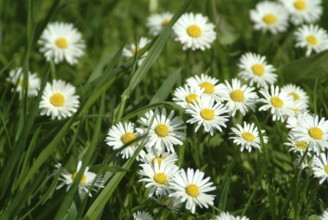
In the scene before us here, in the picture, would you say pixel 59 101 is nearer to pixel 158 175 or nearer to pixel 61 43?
pixel 61 43

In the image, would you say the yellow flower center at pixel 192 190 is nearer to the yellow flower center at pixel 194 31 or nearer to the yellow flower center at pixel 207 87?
the yellow flower center at pixel 207 87

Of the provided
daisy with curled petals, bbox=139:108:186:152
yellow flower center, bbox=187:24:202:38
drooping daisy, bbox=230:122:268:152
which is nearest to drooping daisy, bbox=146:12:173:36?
yellow flower center, bbox=187:24:202:38

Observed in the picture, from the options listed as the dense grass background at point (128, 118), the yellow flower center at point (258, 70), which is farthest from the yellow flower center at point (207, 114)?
the yellow flower center at point (258, 70)

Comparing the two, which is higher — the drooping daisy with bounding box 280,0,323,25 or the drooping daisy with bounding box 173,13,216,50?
→ the drooping daisy with bounding box 280,0,323,25

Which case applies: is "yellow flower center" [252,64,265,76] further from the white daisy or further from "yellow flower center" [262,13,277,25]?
"yellow flower center" [262,13,277,25]

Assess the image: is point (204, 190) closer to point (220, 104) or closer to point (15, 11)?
point (220, 104)

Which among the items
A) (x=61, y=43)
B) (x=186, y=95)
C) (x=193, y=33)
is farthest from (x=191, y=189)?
(x=61, y=43)

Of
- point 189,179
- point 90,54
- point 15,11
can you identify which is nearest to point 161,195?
point 189,179
